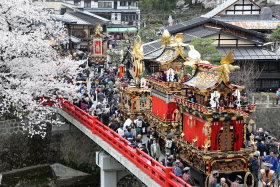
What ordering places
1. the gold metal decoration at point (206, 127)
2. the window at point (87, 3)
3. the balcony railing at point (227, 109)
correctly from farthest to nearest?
the window at point (87, 3) < the gold metal decoration at point (206, 127) < the balcony railing at point (227, 109)

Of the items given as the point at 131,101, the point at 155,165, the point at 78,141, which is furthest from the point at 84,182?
the point at 155,165

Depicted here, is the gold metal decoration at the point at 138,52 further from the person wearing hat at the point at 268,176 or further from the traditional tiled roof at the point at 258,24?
the traditional tiled roof at the point at 258,24

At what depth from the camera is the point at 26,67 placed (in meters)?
27.5

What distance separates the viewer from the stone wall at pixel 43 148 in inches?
1158

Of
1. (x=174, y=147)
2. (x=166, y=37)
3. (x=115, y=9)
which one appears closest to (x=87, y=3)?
(x=115, y=9)

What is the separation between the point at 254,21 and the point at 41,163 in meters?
26.4

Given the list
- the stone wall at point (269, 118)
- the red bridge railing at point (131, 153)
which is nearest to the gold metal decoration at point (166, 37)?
the red bridge railing at point (131, 153)

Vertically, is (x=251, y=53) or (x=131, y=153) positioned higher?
(x=251, y=53)

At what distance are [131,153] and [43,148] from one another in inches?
531

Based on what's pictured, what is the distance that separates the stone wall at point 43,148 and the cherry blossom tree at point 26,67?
970mm

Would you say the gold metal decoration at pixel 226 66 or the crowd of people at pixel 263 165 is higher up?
the gold metal decoration at pixel 226 66

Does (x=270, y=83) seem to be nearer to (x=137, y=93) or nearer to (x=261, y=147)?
(x=137, y=93)

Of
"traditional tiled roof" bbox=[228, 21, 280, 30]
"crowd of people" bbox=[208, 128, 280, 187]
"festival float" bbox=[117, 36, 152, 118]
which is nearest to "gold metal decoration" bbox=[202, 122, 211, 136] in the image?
"crowd of people" bbox=[208, 128, 280, 187]

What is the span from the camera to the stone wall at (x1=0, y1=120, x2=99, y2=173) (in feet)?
96.5
